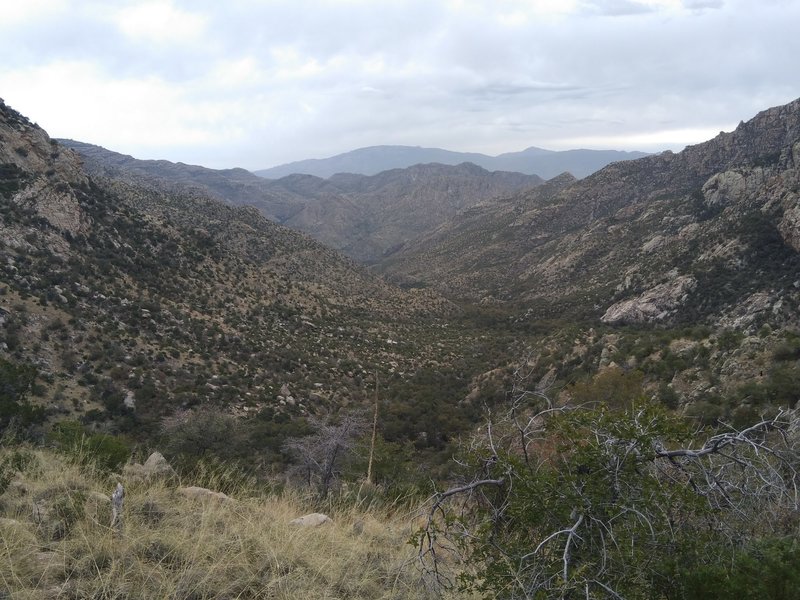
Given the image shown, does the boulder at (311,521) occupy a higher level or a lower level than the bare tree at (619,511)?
lower

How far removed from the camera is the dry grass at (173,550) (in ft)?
11.5

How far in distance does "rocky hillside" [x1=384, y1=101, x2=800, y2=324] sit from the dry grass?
94.8ft

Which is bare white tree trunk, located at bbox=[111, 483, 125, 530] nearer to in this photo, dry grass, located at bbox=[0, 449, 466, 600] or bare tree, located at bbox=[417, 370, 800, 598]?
dry grass, located at bbox=[0, 449, 466, 600]

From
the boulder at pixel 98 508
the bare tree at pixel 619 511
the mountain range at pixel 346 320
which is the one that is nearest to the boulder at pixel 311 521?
the boulder at pixel 98 508

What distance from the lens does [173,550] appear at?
4.04 meters

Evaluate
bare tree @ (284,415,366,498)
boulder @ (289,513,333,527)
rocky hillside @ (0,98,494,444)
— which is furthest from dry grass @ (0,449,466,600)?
rocky hillside @ (0,98,494,444)

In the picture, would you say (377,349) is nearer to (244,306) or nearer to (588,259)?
(244,306)

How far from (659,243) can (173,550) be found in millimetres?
57470

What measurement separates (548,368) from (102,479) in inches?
1072

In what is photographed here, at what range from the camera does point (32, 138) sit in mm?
34312

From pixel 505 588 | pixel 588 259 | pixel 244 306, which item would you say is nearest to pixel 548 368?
pixel 244 306

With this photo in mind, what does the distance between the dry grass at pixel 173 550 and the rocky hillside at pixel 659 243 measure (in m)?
28.9

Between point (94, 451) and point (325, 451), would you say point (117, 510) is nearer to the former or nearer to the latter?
point (94, 451)

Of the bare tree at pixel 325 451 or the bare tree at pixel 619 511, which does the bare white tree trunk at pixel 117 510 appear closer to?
the bare tree at pixel 619 511
